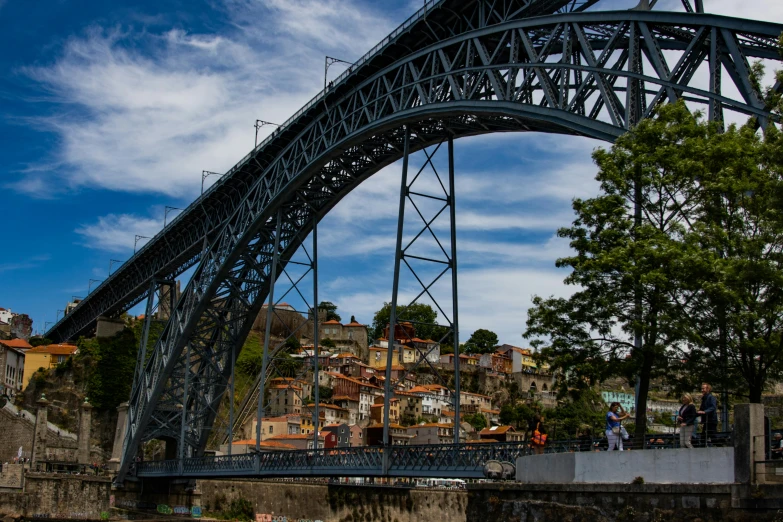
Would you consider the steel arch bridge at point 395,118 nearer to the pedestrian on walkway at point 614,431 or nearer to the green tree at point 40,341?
the pedestrian on walkway at point 614,431

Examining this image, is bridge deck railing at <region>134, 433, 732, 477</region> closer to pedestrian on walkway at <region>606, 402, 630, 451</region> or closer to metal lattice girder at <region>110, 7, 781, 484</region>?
pedestrian on walkway at <region>606, 402, 630, 451</region>

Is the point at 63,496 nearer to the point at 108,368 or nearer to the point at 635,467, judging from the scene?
the point at 108,368

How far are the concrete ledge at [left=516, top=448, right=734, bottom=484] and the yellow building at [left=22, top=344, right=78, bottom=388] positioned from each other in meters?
62.6

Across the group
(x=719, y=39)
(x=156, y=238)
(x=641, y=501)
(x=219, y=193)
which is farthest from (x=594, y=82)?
(x=156, y=238)

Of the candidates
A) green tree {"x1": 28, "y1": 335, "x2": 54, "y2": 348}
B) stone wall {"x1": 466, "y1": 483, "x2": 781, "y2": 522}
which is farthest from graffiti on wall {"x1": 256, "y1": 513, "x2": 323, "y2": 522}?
green tree {"x1": 28, "y1": 335, "x2": 54, "y2": 348}

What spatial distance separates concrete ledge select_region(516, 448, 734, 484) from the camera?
34.8 feet

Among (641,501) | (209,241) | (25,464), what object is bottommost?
(25,464)

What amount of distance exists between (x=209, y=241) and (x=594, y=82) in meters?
25.3

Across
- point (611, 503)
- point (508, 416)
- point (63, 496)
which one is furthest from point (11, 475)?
point (508, 416)

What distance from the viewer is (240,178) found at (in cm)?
3806

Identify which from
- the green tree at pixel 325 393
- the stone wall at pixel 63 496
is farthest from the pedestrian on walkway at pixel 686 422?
the green tree at pixel 325 393

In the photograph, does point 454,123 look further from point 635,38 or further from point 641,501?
point 641,501

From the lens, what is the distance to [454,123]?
26.2 m

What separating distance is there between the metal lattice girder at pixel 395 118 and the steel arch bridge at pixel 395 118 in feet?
0.16
